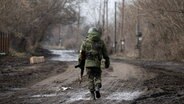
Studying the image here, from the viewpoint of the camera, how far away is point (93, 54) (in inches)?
467

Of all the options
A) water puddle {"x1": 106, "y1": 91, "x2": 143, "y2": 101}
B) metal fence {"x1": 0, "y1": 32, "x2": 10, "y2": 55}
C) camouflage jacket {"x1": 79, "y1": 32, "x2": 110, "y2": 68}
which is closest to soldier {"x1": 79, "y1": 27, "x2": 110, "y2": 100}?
camouflage jacket {"x1": 79, "y1": 32, "x2": 110, "y2": 68}

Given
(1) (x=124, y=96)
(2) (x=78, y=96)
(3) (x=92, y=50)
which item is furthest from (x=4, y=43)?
(3) (x=92, y=50)

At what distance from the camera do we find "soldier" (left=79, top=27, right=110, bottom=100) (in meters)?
11.8

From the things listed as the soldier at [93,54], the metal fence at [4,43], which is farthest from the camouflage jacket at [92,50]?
the metal fence at [4,43]

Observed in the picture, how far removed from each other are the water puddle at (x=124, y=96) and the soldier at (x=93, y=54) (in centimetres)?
89

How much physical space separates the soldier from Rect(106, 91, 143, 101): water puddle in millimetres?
894

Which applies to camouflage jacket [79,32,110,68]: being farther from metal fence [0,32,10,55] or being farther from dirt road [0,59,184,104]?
metal fence [0,32,10,55]

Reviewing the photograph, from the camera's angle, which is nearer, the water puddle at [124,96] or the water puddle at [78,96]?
the water puddle at [78,96]

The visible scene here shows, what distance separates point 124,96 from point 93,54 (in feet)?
6.69

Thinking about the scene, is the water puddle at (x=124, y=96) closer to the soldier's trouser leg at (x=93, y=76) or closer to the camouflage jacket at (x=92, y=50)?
the soldier's trouser leg at (x=93, y=76)

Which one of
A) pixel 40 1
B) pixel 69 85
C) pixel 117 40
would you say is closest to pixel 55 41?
pixel 117 40

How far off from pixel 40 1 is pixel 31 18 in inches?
221

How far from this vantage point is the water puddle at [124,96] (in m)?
12.8

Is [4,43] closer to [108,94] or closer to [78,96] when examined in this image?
[108,94]
